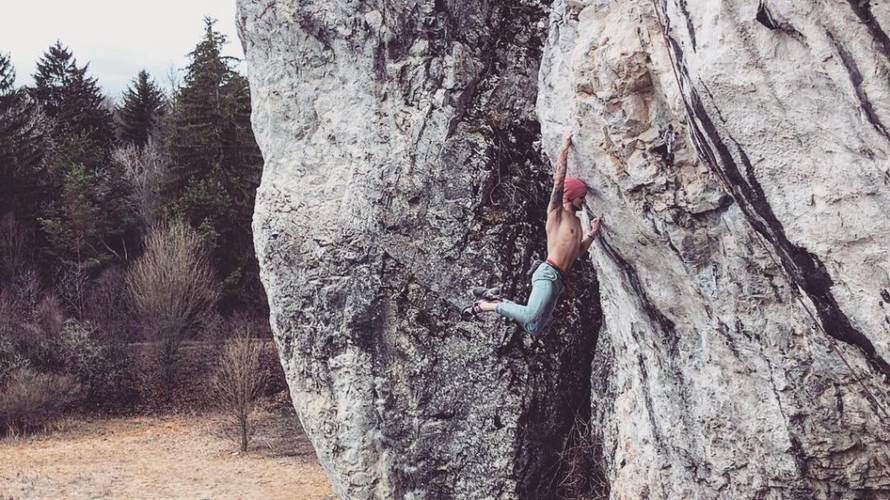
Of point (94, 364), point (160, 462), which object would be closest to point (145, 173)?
point (94, 364)

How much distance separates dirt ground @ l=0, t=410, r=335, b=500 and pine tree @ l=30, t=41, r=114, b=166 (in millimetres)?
15134

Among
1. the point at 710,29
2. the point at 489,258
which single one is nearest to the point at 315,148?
the point at 489,258

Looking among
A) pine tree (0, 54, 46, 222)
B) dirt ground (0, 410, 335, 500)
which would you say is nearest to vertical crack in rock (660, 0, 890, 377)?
dirt ground (0, 410, 335, 500)

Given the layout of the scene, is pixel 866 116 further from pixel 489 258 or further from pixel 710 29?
pixel 489 258

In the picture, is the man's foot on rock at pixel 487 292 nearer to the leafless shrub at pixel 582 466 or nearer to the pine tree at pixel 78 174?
the leafless shrub at pixel 582 466

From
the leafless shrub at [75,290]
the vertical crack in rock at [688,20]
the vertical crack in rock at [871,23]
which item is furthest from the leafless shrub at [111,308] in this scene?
the vertical crack in rock at [871,23]

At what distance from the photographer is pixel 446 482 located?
8.87 meters

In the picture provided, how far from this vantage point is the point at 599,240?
22.6 ft

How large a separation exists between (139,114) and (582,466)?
3200cm

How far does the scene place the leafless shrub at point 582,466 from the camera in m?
8.84

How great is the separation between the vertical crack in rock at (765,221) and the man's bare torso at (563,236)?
4.80 feet

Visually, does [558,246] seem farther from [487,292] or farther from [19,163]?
[19,163]

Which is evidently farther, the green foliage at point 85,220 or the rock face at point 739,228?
the green foliage at point 85,220

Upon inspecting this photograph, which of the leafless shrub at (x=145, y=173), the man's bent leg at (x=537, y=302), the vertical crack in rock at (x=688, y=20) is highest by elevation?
the leafless shrub at (x=145, y=173)
